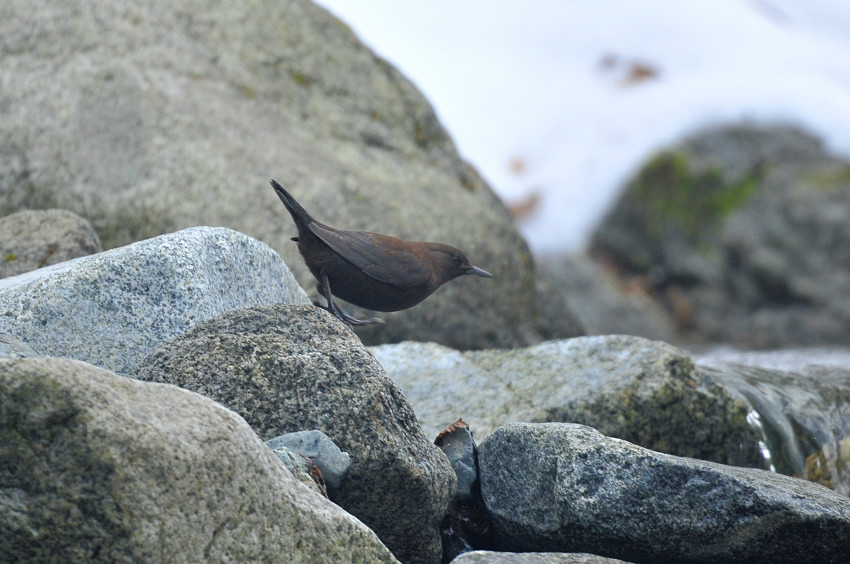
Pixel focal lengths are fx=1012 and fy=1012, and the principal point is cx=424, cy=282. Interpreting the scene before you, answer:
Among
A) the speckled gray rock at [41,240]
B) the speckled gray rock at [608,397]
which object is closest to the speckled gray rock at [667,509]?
the speckled gray rock at [608,397]

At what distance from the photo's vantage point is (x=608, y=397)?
502 centimetres

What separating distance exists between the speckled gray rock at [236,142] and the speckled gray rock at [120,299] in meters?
2.53

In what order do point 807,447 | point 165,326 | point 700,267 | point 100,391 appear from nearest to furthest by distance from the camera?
point 100,391, point 165,326, point 807,447, point 700,267

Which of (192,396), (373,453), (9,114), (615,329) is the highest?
(192,396)

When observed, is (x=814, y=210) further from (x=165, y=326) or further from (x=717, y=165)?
(x=165, y=326)

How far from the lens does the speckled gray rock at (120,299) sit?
393 centimetres

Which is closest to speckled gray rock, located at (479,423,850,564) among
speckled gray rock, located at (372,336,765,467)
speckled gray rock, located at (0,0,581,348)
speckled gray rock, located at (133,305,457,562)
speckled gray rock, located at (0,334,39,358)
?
speckled gray rock, located at (133,305,457,562)

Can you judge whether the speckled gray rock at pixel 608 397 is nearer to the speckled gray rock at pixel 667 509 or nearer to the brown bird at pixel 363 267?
the brown bird at pixel 363 267

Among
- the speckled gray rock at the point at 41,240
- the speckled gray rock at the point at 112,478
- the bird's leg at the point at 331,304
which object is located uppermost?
the speckled gray rock at the point at 112,478

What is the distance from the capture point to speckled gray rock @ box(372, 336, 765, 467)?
16.5ft

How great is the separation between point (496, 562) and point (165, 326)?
68.2 inches

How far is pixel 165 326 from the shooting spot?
4.12 meters

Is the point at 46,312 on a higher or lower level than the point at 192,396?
lower

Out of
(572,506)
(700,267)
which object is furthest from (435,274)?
(700,267)
